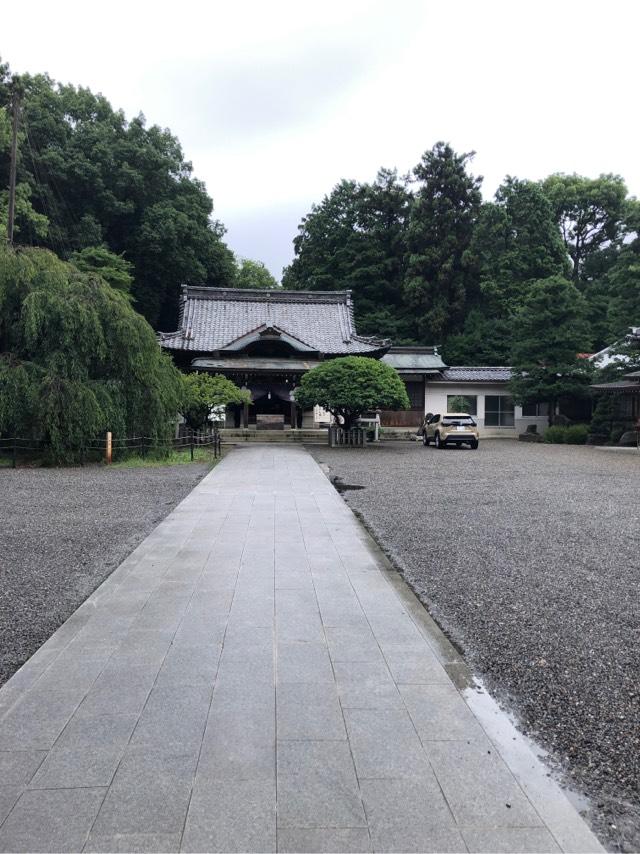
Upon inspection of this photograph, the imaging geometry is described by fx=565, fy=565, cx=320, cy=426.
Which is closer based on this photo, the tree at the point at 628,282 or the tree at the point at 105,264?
the tree at the point at 628,282

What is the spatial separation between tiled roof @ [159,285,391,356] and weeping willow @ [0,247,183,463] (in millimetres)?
11365

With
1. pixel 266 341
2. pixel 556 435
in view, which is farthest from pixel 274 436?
pixel 556 435

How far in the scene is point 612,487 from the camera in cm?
1125

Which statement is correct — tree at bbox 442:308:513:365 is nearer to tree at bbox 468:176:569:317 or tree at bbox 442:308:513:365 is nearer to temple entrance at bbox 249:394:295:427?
tree at bbox 468:176:569:317

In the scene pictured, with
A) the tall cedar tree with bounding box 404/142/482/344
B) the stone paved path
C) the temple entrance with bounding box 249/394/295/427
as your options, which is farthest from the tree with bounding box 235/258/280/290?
the stone paved path

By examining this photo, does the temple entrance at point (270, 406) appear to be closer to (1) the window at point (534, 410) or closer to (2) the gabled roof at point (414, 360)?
(2) the gabled roof at point (414, 360)

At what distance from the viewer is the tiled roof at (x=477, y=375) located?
29214 mm

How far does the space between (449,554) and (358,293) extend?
34.6 metres

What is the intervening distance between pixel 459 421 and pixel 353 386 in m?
4.92

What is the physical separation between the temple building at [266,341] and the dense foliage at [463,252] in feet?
23.3

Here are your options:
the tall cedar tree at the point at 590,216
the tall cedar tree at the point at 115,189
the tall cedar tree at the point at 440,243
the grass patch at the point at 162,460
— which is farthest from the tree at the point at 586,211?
the grass patch at the point at 162,460

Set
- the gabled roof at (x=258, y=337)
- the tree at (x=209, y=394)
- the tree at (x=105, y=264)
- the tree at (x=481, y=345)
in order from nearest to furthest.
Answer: the tree at (x=209, y=394) < the gabled roof at (x=258, y=337) < the tree at (x=105, y=264) < the tree at (x=481, y=345)

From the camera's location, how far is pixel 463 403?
29.0m

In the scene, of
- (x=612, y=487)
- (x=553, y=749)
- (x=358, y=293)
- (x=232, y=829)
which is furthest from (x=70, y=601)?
(x=358, y=293)
